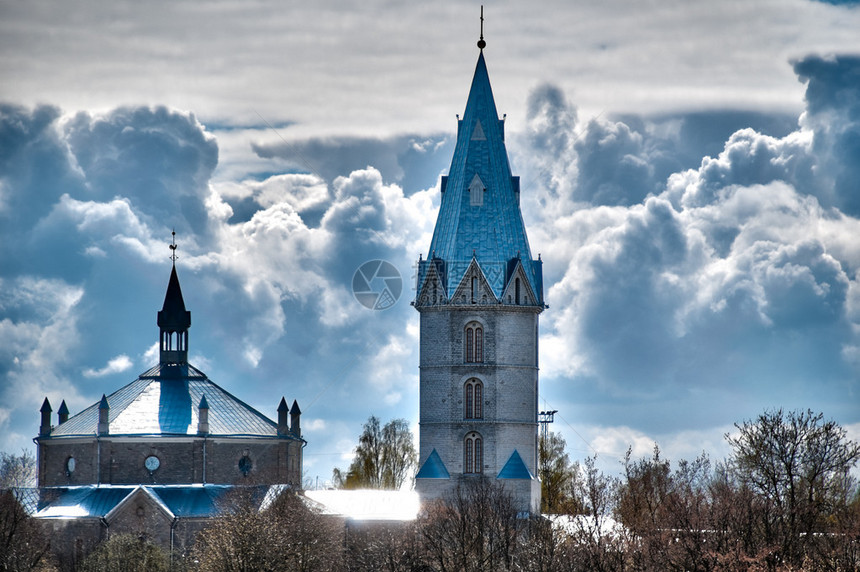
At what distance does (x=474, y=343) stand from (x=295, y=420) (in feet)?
53.6

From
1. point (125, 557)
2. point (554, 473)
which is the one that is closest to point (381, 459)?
point (554, 473)

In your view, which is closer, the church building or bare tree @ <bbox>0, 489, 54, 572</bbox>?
bare tree @ <bbox>0, 489, 54, 572</bbox>

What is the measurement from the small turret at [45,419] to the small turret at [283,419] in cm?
1672

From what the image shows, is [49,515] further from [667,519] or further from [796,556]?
[796,556]

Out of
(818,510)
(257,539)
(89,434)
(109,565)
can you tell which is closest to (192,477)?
(89,434)

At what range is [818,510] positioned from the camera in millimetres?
86875

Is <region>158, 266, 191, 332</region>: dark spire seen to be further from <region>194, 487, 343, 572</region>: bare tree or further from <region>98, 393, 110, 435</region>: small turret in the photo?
<region>194, 487, 343, 572</region>: bare tree

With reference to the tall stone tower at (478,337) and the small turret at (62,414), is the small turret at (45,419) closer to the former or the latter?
the small turret at (62,414)

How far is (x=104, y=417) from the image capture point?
118 m

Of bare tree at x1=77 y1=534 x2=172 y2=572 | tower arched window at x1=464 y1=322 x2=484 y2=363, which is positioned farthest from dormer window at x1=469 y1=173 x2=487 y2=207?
bare tree at x1=77 y1=534 x2=172 y2=572

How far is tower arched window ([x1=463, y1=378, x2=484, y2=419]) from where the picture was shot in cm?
11825

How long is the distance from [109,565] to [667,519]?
107ft

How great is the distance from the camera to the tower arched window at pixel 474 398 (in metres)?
118

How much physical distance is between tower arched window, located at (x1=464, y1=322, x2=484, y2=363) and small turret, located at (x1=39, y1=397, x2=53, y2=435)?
3110 centimetres
